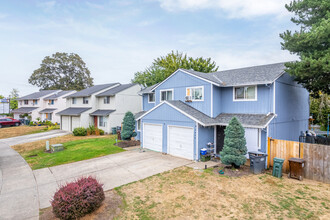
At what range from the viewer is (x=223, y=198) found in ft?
21.8

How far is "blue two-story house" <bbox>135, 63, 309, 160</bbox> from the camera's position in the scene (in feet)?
38.1

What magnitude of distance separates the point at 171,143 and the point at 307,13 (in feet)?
43.6

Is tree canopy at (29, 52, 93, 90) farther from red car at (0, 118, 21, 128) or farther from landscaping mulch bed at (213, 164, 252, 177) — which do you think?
landscaping mulch bed at (213, 164, 252, 177)

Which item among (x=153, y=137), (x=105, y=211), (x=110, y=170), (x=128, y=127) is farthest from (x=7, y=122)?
(x=105, y=211)

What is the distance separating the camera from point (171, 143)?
13.3 metres

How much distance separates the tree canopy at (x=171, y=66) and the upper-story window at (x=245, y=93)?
74.3ft

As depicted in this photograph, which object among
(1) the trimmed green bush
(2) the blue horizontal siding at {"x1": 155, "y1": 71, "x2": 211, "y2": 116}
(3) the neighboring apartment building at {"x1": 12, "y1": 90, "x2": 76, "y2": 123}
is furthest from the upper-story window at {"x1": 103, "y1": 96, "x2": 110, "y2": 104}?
(3) the neighboring apartment building at {"x1": 12, "y1": 90, "x2": 76, "y2": 123}

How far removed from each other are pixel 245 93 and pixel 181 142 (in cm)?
590

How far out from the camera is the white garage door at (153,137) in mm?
14112

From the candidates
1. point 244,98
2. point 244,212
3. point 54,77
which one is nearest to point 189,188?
point 244,212

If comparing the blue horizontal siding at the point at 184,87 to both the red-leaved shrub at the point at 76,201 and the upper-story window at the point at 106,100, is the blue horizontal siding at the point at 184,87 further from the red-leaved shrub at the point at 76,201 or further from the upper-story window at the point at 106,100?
the upper-story window at the point at 106,100

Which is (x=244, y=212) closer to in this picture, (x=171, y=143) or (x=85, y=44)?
(x=171, y=143)

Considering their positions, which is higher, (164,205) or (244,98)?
(244,98)

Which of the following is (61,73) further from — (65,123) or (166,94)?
(166,94)
